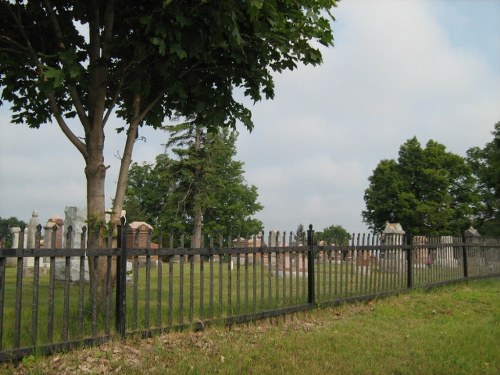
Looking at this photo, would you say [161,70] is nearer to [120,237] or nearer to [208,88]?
[208,88]

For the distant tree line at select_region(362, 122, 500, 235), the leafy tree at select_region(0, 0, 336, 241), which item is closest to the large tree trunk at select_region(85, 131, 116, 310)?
the leafy tree at select_region(0, 0, 336, 241)

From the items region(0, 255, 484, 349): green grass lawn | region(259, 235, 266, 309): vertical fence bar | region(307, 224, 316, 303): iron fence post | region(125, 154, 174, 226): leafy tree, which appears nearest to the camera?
region(0, 255, 484, 349): green grass lawn

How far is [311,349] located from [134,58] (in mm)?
4528

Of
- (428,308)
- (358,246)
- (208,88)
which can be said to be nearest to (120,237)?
(208,88)

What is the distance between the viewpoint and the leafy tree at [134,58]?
6148mm

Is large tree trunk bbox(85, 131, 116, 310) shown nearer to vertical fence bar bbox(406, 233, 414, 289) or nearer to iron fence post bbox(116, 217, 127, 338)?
iron fence post bbox(116, 217, 127, 338)

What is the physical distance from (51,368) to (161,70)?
3.85 metres

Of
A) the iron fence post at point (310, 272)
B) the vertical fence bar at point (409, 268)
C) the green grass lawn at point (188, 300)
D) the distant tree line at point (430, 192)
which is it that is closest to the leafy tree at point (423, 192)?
the distant tree line at point (430, 192)

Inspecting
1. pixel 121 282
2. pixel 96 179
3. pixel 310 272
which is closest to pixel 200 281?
pixel 121 282

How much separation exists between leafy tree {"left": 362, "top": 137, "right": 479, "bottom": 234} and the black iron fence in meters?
35.2

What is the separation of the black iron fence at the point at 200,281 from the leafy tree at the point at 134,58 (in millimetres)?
1109

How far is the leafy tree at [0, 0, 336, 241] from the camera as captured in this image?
6148 millimetres

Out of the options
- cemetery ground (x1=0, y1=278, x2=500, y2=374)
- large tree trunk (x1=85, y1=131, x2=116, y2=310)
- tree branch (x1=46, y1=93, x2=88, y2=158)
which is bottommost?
cemetery ground (x1=0, y1=278, x2=500, y2=374)

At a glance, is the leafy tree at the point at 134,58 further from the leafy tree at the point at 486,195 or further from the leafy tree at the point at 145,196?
the leafy tree at the point at 145,196
